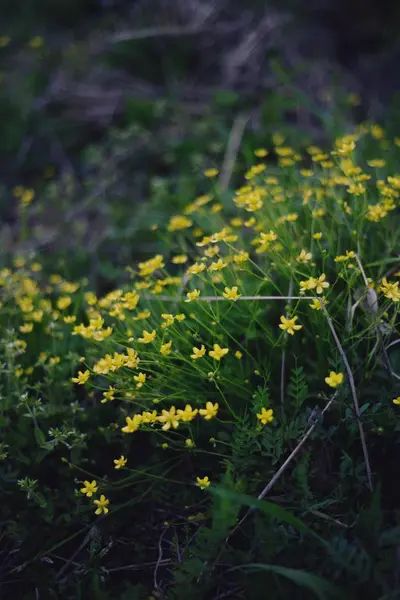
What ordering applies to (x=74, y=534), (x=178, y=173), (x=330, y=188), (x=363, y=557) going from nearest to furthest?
1. (x=363, y=557)
2. (x=74, y=534)
3. (x=330, y=188)
4. (x=178, y=173)

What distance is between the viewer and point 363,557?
131cm

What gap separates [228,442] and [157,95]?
2549mm

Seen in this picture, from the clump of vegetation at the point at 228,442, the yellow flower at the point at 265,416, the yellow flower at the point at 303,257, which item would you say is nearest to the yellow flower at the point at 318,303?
the clump of vegetation at the point at 228,442

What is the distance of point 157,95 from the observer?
361 centimetres

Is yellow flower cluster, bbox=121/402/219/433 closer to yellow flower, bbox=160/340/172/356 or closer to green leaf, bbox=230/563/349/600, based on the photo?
yellow flower, bbox=160/340/172/356

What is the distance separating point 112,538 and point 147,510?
5.2 inches

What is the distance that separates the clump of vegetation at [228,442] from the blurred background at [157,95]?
1.11 m

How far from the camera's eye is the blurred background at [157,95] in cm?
308

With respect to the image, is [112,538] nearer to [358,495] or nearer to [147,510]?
[147,510]

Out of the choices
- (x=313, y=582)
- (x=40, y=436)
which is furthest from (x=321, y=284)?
(x=40, y=436)

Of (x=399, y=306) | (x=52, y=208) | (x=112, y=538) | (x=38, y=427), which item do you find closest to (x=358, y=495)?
(x=399, y=306)

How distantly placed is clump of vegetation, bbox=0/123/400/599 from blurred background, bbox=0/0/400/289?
43.5 inches

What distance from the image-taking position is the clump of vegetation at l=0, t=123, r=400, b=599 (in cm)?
140

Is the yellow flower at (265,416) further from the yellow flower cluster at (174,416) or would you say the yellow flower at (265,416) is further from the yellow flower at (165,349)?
the yellow flower at (165,349)
